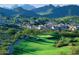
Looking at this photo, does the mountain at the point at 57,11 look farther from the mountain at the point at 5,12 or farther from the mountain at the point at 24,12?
the mountain at the point at 5,12

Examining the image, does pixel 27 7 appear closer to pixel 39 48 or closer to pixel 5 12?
pixel 5 12

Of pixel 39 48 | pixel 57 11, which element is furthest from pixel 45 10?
pixel 39 48

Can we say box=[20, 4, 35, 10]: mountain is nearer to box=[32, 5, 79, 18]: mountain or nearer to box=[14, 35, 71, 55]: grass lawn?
box=[32, 5, 79, 18]: mountain

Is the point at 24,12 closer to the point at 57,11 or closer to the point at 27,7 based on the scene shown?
the point at 27,7

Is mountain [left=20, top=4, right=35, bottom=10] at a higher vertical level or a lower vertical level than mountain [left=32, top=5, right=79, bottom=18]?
higher

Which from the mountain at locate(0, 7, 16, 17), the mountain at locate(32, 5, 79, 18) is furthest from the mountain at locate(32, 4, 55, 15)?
the mountain at locate(0, 7, 16, 17)

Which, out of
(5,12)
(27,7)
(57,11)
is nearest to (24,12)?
(27,7)

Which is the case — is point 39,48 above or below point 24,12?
below

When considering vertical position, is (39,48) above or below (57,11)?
below
